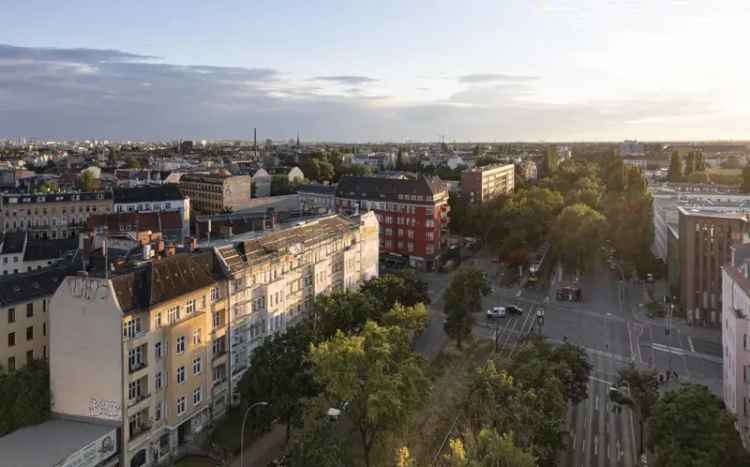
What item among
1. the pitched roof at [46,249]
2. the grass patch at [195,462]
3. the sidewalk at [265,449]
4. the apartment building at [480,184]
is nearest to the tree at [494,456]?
the sidewalk at [265,449]

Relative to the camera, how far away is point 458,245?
10412cm

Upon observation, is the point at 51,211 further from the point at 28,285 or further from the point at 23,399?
the point at 23,399

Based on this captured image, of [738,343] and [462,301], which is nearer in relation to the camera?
[738,343]

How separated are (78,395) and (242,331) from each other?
1273 centimetres

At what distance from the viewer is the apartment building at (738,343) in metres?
38.6

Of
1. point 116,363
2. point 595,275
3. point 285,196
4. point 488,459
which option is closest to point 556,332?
point 595,275

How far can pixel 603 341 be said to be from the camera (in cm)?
6084

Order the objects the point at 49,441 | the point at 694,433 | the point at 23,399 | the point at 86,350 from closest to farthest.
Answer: the point at 694,433, the point at 49,441, the point at 86,350, the point at 23,399

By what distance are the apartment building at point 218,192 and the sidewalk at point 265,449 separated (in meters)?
90.0

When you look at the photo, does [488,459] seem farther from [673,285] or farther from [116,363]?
[673,285]

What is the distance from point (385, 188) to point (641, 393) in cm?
6287

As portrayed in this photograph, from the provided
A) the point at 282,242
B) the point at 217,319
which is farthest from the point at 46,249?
the point at 217,319

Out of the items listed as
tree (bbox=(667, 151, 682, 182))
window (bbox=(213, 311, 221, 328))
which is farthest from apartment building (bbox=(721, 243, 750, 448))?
tree (bbox=(667, 151, 682, 182))

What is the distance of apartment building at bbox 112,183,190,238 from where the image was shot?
107562 millimetres
